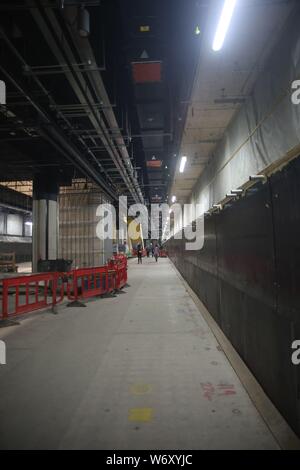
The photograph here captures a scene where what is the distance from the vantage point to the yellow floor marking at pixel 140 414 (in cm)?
251

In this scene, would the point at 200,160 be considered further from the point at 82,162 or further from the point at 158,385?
the point at 158,385

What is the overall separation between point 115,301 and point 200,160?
590 centimetres

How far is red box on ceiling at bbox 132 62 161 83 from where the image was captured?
8.78 meters

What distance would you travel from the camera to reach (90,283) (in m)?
8.51

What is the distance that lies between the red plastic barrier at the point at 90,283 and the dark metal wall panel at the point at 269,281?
4698 millimetres

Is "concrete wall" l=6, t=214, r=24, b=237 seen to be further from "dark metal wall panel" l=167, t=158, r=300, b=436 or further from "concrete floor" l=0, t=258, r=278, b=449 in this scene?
"dark metal wall panel" l=167, t=158, r=300, b=436

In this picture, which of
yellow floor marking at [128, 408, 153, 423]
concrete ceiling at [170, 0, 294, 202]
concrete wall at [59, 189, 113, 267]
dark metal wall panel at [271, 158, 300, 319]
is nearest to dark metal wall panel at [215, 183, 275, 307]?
dark metal wall panel at [271, 158, 300, 319]

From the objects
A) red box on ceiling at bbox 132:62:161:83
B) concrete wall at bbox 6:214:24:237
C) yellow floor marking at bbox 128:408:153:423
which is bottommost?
yellow floor marking at bbox 128:408:153:423

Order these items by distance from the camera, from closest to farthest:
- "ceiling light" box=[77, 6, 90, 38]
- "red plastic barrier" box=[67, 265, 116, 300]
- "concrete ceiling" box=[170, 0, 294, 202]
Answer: "concrete ceiling" box=[170, 0, 294, 202] < "ceiling light" box=[77, 6, 90, 38] < "red plastic barrier" box=[67, 265, 116, 300]

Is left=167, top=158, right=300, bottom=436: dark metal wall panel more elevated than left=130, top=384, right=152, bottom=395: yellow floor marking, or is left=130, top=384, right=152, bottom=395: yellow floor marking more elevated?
left=167, top=158, right=300, bottom=436: dark metal wall panel

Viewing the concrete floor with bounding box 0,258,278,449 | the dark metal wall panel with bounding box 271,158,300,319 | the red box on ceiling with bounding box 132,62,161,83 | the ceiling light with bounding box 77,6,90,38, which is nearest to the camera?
the dark metal wall panel with bounding box 271,158,300,319

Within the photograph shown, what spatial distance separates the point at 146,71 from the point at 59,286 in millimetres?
7386

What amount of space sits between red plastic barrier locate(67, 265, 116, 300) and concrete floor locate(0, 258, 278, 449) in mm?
2235

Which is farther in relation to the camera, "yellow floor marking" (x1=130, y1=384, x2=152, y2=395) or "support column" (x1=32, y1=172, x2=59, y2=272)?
"support column" (x1=32, y1=172, x2=59, y2=272)
